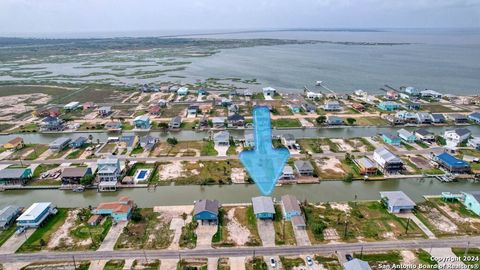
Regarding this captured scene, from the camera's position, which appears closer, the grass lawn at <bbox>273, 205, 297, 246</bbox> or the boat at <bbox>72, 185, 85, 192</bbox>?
the grass lawn at <bbox>273, 205, 297, 246</bbox>

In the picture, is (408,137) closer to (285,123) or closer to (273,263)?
(285,123)

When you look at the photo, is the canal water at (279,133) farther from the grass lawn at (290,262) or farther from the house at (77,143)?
the grass lawn at (290,262)

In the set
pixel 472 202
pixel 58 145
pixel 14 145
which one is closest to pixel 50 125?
pixel 14 145

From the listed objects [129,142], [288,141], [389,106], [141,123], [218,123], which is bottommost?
[288,141]

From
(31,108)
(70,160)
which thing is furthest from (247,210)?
(31,108)

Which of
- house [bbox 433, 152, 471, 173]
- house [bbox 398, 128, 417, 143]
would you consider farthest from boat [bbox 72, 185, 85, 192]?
house [bbox 398, 128, 417, 143]

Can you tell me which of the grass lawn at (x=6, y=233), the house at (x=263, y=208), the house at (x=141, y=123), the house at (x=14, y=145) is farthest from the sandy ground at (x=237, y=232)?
the house at (x=14, y=145)

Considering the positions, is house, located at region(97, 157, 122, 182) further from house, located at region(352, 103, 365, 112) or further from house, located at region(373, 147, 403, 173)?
house, located at region(352, 103, 365, 112)
